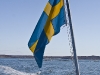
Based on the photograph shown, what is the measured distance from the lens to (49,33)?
286 inches

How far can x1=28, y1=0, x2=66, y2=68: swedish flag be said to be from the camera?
286 inches

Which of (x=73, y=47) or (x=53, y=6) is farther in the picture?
(x=53, y=6)

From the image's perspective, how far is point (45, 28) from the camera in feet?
24.1

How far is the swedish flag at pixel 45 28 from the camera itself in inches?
286

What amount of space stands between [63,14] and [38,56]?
1.34 m

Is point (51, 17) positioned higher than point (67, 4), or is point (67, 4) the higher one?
point (67, 4)

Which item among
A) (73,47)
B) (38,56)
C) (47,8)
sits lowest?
(38,56)

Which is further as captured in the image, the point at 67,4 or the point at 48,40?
the point at 48,40

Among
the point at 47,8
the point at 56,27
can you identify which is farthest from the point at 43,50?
the point at 47,8

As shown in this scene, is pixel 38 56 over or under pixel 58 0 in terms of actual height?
under

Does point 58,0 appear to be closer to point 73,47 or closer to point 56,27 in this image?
point 56,27

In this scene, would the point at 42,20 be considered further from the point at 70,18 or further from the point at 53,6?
the point at 70,18

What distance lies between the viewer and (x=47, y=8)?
290 inches

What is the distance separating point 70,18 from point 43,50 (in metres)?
1.33
